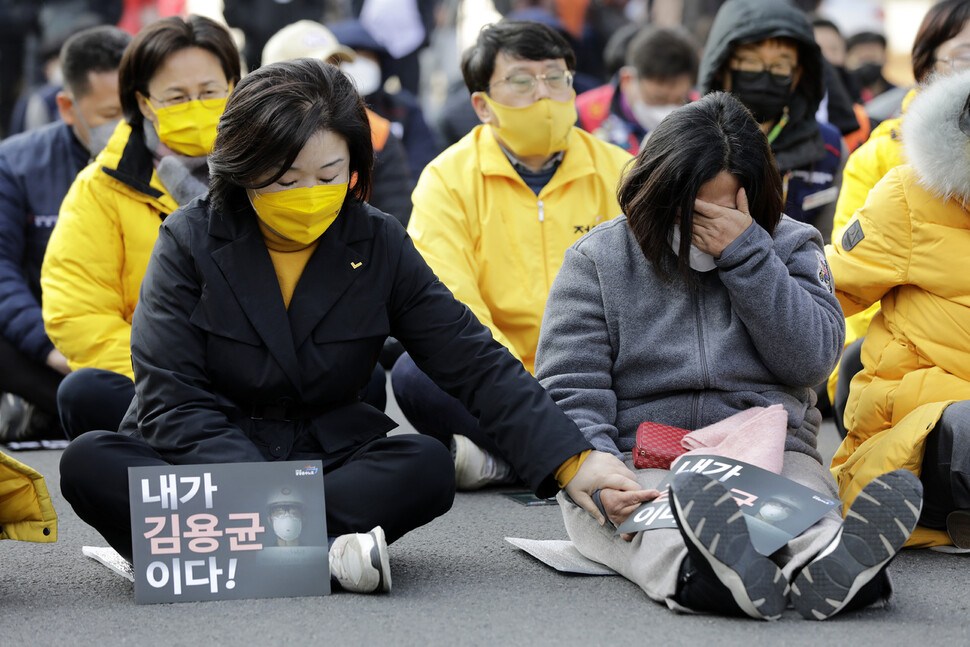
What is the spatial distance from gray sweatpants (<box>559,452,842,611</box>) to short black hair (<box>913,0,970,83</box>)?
1729 mm

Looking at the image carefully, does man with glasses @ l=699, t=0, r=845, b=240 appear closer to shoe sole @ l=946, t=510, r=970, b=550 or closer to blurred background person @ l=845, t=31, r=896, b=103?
shoe sole @ l=946, t=510, r=970, b=550

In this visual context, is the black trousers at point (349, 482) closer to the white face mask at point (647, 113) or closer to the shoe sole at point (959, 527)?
the shoe sole at point (959, 527)

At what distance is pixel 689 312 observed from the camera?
3270mm

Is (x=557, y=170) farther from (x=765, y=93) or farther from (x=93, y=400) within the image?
(x=93, y=400)

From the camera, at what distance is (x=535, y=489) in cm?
309

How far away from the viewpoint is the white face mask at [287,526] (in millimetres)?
2900

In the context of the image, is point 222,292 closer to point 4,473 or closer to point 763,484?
point 4,473

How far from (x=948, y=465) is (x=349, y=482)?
1.42 metres

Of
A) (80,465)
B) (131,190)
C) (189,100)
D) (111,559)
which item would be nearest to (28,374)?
(131,190)

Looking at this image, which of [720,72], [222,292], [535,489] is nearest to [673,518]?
[535,489]

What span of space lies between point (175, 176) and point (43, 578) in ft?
5.02

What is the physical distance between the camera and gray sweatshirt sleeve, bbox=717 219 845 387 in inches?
122

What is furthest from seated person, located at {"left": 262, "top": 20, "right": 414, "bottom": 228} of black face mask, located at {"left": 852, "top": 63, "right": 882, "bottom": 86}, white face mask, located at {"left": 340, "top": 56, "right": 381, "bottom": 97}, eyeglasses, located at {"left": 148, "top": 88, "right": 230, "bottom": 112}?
black face mask, located at {"left": 852, "top": 63, "right": 882, "bottom": 86}

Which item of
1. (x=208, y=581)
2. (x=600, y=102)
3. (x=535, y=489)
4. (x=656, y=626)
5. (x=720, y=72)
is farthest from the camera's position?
(x=600, y=102)
